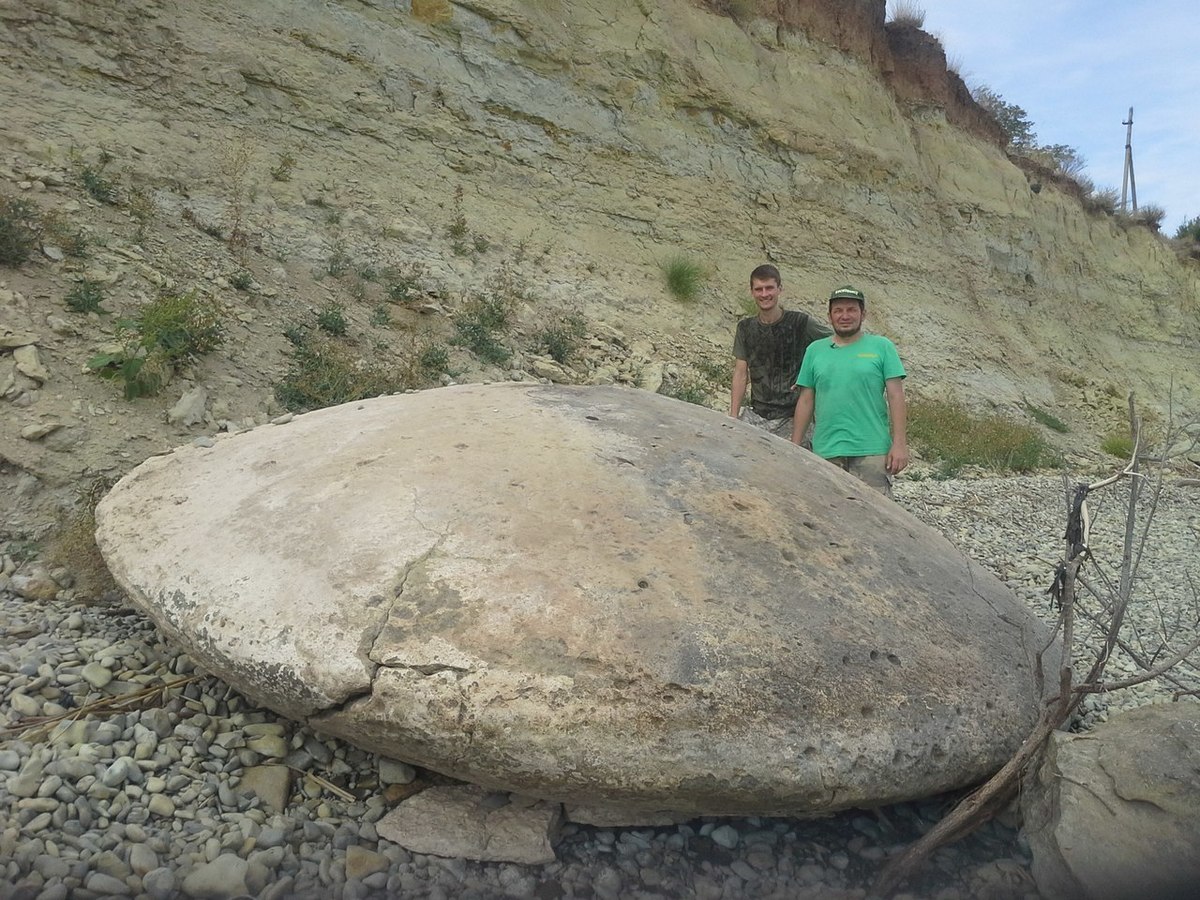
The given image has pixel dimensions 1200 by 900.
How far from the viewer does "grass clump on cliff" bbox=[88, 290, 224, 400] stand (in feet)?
13.9

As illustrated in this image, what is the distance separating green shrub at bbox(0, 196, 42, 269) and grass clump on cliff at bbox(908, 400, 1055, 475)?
8.30 meters

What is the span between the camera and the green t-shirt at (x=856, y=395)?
3.60m

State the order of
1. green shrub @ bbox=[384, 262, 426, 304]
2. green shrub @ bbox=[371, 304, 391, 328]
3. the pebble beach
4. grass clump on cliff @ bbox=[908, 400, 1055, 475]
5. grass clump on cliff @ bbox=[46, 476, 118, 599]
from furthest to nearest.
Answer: grass clump on cliff @ bbox=[908, 400, 1055, 475] < green shrub @ bbox=[384, 262, 426, 304] < green shrub @ bbox=[371, 304, 391, 328] < grass clump on cliff @ bbox=[46, 476, 118, 599] < the pebble beach

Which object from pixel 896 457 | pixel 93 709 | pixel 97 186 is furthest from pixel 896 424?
pixel 97 186

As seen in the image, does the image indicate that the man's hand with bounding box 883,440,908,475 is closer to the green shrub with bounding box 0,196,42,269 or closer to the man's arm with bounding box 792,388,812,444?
the man's arm with bounding box 792,388,812,444

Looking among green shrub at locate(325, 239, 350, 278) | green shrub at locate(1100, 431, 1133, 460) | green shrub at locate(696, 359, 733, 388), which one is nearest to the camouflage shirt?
green shrub at locate(325, 239, 350, 278)

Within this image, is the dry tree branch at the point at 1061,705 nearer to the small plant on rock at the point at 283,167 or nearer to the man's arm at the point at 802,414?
the man's arm at the point at 802,414

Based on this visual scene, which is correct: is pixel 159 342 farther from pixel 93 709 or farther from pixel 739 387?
pixel 739 387

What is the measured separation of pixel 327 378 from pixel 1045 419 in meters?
12.0

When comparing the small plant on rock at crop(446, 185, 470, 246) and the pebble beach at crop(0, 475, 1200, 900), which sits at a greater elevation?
the small plant on rock at crop(446, 185, 470, 246)

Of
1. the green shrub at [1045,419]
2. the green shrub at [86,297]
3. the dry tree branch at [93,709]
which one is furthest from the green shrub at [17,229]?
the green shrub at [1045,419]

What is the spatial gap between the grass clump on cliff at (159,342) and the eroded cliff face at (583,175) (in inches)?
6.4

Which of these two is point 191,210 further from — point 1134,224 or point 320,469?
point 1134,224

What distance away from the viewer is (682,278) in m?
9.83
